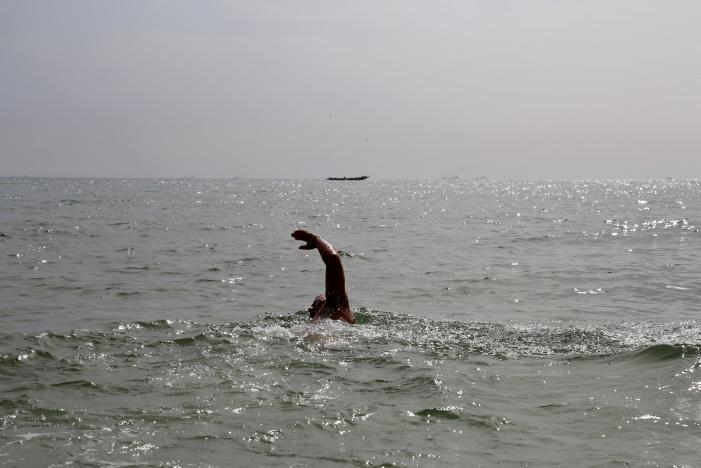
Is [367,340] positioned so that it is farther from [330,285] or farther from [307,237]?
[307,237]

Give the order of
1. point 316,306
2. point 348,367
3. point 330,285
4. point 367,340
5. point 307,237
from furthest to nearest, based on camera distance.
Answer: point 316,306 → point 330,285 → point 307,237 → point 367,340 → point 348,367

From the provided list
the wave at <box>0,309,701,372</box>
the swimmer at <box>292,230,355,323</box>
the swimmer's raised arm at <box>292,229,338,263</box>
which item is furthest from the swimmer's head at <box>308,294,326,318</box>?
the swimmer's raised arm at <box>292,229,338,263</box>


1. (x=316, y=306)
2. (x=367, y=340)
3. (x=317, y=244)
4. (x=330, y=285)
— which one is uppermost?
(x=317, y=244)

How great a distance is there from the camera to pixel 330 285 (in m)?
9.02

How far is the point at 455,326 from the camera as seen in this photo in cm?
995

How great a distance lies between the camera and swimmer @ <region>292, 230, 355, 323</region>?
8758 millimetres

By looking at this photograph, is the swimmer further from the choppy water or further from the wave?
the choppy water

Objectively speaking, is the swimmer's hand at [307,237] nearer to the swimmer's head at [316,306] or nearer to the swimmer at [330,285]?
the swimmer at [330,285]

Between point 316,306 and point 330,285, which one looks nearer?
point 330,285

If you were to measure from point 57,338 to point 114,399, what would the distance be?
3070mm

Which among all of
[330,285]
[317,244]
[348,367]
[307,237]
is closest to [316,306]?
[330,285]

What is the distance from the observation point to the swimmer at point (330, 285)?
8758mm

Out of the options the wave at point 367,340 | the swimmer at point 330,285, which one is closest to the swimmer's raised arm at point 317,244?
the swimmer at point 330,285

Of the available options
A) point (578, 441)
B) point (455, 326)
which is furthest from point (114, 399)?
point (455, 326)
